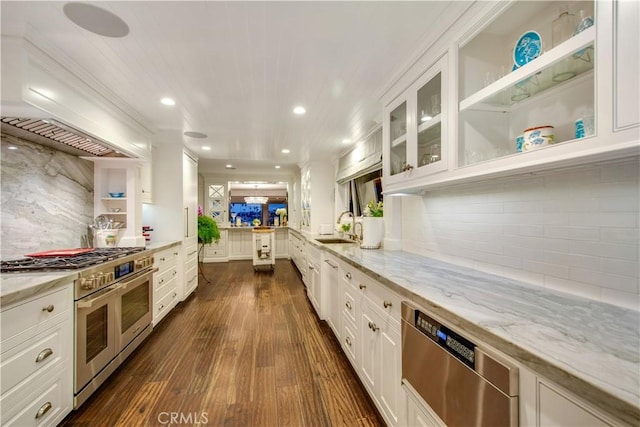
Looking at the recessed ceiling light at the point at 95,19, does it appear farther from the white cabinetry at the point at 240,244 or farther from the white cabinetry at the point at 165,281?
the white cabinetry at the point at 240,244

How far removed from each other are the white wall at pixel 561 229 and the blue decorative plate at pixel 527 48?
1.68ft

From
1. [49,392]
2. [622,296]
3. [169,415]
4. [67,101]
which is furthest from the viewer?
[67,101]

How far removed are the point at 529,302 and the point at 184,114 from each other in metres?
3.14

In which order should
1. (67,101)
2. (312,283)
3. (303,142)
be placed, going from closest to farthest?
(67,101), (312,283), (303,142)

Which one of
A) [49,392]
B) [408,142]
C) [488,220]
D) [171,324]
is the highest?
[408,142]

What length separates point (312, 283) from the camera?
3.59 m

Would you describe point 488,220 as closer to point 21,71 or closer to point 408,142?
point 408,142

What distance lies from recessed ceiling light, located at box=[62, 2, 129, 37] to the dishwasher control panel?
2.11m

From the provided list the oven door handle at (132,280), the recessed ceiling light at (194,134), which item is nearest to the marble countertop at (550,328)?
the oven door handle at (132,280)

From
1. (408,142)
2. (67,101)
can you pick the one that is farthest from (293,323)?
(67,101)

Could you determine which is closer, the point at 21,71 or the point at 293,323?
the point at 21,71

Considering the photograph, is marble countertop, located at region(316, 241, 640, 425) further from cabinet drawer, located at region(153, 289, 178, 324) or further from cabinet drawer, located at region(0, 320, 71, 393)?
cabinet drawer, located at region(153, 289, 178, 324)

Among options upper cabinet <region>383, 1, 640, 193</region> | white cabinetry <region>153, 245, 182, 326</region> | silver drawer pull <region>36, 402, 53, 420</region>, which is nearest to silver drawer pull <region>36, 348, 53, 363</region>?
silver drawer pull <region>36, 402, 53, 420</region>

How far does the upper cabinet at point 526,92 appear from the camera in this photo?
2.50ft
